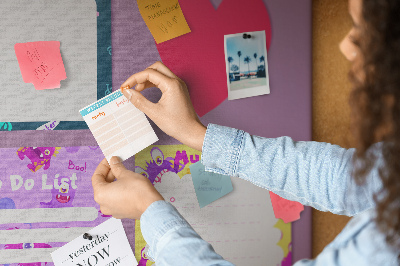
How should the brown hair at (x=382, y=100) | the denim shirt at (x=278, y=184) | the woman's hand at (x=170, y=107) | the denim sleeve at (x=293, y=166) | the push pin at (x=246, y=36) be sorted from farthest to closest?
1. the push pin at (x=246, y=36)
2. the woman's hand at (x=170, y=107)
3. the denim sleeve at (x=293, y=166)
4. the denim shirt at (x=278, y=184)
5. the brown hair at (x=382, y=100)

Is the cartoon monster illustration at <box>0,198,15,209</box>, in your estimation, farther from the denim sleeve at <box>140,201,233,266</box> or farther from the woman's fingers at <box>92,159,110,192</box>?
the denim sleeve at <box>140,201,233,266</box>

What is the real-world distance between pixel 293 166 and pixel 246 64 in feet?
1.01

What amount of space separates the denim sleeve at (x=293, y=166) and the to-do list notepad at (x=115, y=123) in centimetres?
18

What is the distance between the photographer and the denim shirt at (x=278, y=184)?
0.53 meters

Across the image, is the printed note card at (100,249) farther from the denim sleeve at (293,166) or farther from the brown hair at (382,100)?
the brown hair at (382,100)

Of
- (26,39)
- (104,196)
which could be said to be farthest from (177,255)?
(26,39)

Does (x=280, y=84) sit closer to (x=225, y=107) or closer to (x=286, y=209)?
(x=225, y=107)

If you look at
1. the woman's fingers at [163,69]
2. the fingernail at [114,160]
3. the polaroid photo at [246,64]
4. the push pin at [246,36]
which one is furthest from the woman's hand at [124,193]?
the push pin at [246,36]

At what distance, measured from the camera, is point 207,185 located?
2.90 ft

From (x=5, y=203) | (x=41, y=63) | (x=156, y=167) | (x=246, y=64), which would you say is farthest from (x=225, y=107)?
(x=5, y=203)

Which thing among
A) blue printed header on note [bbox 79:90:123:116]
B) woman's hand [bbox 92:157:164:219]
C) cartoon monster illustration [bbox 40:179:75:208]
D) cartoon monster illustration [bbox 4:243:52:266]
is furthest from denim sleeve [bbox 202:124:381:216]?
cartoon monster illustration [bbox 4:243:52:266]

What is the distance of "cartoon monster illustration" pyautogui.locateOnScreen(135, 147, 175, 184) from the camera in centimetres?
86

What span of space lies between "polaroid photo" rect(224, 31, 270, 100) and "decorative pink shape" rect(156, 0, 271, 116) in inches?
0.5

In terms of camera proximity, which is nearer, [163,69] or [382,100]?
[382,100]
